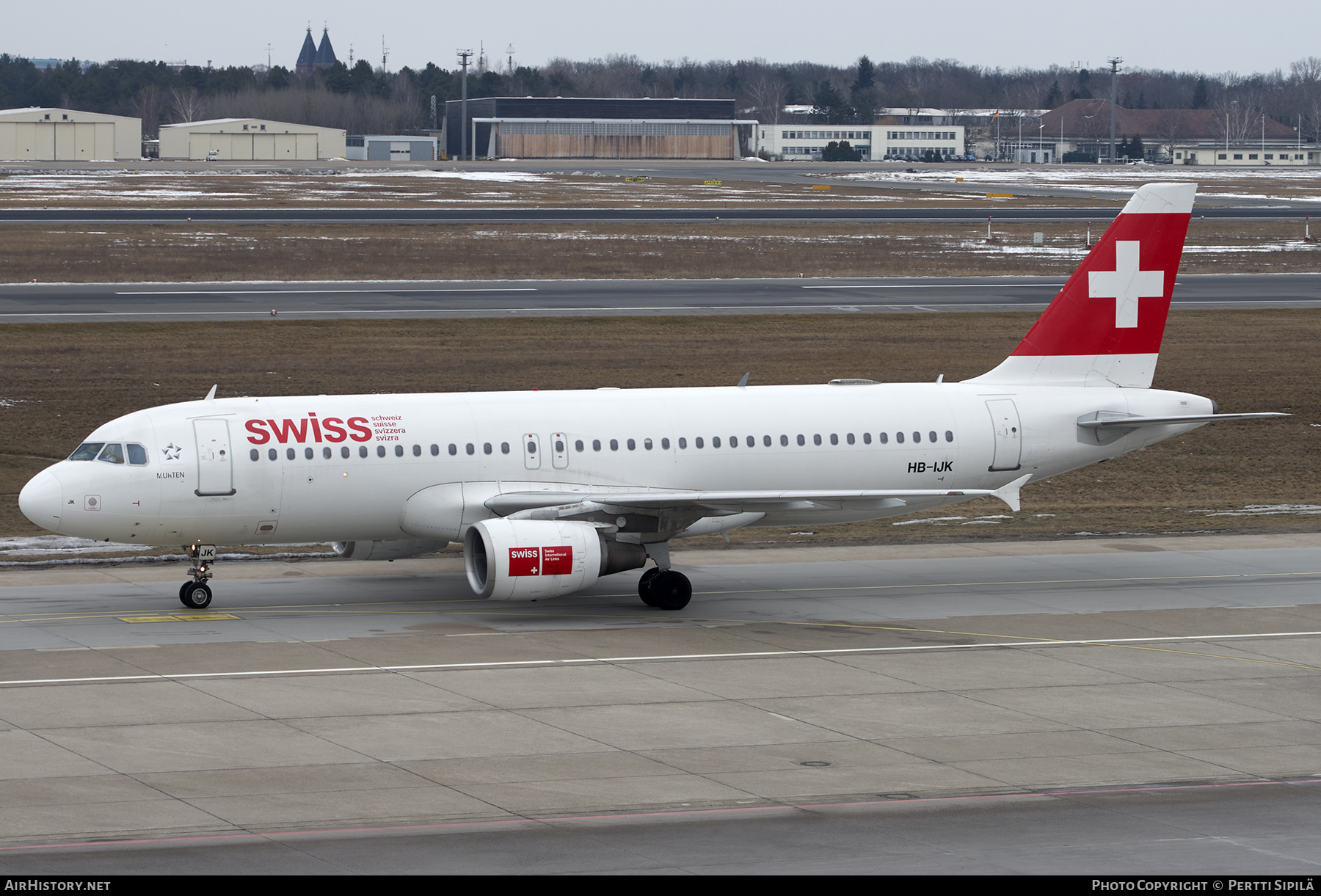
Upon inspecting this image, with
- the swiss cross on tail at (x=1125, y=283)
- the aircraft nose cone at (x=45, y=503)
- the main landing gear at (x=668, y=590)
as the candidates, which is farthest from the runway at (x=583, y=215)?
the main landing gear at (x=668, y=590)

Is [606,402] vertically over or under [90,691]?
over

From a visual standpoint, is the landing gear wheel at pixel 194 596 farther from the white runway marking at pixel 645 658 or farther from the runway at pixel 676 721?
the white runway marking at pixel 645 658

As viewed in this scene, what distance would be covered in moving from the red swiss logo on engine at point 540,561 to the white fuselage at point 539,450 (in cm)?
242

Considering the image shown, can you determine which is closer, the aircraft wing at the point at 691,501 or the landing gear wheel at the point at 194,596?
the aircraft wing at the point at 691,501

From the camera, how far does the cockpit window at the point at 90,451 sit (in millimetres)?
31938

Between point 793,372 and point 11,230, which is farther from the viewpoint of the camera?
point 11,230

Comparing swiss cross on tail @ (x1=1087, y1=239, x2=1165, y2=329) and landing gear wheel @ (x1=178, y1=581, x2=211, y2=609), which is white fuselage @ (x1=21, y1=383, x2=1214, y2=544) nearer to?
landing gear wheel @ (x1=178, y1=581, x2=211, y2=609)

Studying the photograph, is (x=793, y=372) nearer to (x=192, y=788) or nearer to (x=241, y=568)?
(x=241, y=568)

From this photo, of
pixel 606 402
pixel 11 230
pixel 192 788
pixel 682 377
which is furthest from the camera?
pixel 11 230

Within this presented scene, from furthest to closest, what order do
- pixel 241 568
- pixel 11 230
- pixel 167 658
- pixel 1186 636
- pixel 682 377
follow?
pixel 11 230, pixel 682 377, pixel 241 568, pixel 1186 636, pixel 167 658

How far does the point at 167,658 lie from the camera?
2859 centimetres

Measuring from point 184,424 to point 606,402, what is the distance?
8.36 metres

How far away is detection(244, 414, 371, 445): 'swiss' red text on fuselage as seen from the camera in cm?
3228

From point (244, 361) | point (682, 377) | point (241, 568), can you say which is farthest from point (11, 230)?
point (241, 568)
